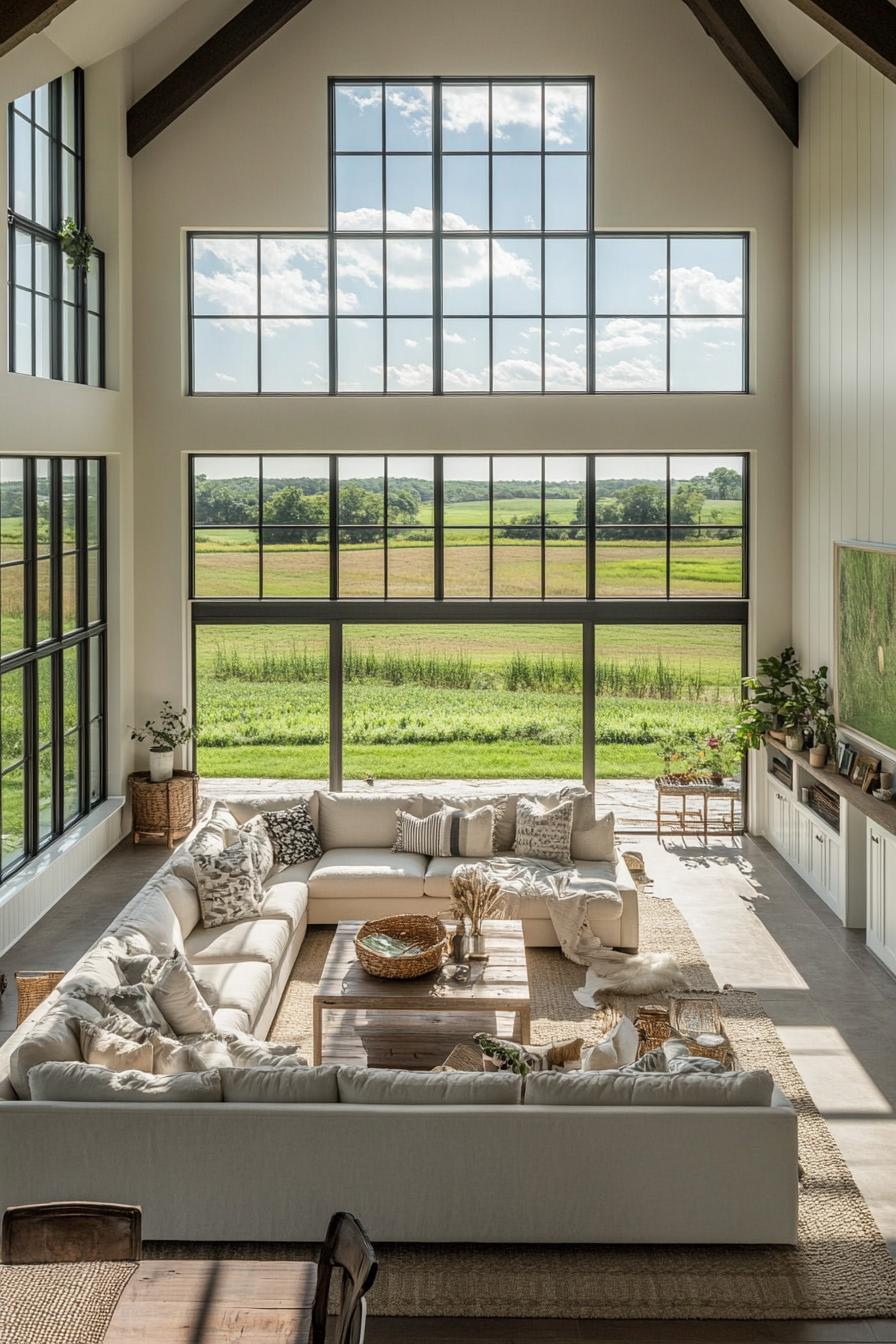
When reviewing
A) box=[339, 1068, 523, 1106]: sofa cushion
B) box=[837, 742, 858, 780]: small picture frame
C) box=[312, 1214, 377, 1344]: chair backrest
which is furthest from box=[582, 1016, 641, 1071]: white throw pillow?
box=[837, 742, 858, 780]: small picture frame

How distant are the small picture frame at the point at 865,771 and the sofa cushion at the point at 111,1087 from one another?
5.23 metres

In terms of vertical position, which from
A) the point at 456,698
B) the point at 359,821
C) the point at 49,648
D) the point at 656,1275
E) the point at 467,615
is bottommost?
the point at 656,1275

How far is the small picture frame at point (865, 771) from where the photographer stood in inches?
342

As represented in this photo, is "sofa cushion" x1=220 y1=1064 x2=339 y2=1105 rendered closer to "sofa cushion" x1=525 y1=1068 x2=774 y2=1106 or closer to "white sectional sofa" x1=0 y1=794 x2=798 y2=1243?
"white sectional sofa" x1=0 y1=794 x2=798 y2=1243

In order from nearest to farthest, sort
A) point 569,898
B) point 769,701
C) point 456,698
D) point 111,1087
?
point 111,1087, point 569,898, point 769,701, point 456,698

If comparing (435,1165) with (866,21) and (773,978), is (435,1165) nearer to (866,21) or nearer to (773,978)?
(773,978)

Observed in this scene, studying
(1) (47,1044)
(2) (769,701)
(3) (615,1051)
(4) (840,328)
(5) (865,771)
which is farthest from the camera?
(2) (769,701)

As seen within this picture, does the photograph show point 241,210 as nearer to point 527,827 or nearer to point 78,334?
point 78,334

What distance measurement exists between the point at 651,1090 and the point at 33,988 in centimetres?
345

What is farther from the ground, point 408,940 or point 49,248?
point 49,248

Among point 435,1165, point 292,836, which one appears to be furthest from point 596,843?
point 435,1165

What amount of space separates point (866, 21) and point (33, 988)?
22.6 feet

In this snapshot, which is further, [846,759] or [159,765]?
[159,765]

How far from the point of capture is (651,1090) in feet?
16.5
